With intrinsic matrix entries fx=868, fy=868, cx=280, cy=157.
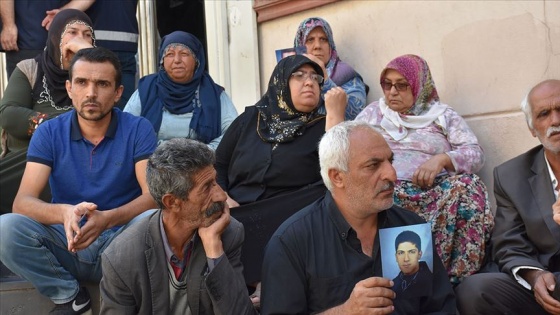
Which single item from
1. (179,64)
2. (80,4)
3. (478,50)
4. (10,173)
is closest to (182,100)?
(179,64)

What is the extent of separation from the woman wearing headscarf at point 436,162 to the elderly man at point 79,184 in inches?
61.5

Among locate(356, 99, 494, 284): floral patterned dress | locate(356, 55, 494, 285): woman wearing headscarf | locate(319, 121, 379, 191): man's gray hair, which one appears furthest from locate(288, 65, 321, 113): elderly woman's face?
locate(319, 121, 379, 191): man's gray hair

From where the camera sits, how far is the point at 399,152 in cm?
546

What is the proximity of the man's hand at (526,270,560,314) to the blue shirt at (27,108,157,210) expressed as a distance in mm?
2257

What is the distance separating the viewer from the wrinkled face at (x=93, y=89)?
4980mm

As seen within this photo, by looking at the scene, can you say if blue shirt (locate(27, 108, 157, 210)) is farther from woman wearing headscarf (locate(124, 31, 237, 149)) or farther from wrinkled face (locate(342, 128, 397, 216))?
wrinkled face (locate(342, 128, 397, 216))

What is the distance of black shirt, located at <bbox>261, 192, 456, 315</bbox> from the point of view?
3744 millimetres

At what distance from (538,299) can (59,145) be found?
2752 millimetres

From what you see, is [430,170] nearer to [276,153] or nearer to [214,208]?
[276,153]

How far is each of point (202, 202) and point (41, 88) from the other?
2.40 metres

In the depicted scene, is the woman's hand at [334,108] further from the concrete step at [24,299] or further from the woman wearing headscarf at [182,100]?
the concrete step at [24,299]

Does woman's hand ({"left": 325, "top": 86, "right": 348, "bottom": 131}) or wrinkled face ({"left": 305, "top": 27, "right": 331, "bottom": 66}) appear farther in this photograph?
wrinkled face ({"left": 305, "top": 27, "right": 331, "bottom": 66})

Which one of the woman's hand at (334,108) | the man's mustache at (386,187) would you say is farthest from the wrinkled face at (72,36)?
the man's mustache at (386,187)

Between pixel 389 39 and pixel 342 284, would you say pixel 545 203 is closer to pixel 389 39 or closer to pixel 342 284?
pixel 342 284
